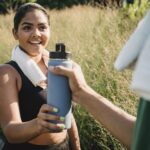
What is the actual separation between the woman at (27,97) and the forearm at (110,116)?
11.5 inches

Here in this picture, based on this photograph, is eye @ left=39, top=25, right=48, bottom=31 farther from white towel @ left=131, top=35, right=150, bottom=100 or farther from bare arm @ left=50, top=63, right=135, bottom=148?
white towel @ left=131, top=35, right=150, bottom=100

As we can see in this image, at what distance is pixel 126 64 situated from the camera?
134 centimetres

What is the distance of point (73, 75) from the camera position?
81.6 inches

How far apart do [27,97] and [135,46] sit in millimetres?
1670

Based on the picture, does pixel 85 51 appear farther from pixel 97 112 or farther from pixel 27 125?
pixel 97 112

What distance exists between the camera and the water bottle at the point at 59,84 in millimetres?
2096

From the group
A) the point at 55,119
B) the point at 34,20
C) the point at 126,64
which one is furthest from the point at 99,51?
the point at 126,64

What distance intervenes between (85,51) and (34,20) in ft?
10.9

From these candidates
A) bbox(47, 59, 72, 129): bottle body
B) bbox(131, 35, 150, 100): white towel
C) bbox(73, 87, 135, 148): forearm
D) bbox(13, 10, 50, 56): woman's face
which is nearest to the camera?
bbox(131, 35, 150, 100): white towel

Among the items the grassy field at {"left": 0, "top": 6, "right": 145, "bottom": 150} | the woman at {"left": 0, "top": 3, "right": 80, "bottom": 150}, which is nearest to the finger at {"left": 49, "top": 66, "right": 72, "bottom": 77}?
the woman at {"left": 0, "top": 3, "right": 80, "bottom": 150}

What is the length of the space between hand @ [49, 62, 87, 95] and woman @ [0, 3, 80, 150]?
27 cm

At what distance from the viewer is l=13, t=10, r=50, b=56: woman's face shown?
3.11 metres

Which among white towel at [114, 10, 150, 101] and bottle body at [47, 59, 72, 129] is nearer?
white towel at [114, 10, 150, 101]

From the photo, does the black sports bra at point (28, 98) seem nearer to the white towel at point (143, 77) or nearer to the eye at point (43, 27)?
the eye at point (43, 27)
